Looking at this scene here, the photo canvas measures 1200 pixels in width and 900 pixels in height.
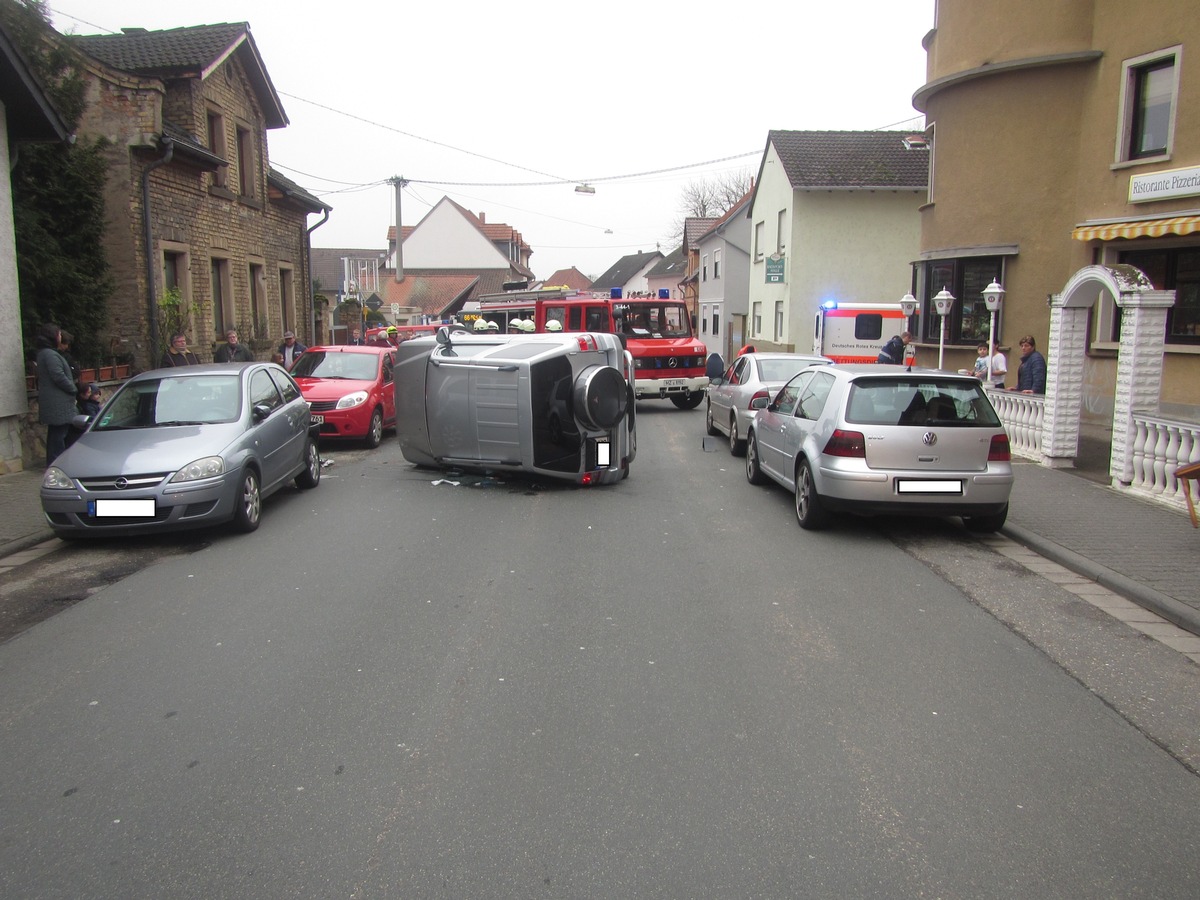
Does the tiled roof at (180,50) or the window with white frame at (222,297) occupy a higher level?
the tiled roof at (180,50)

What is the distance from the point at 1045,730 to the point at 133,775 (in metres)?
4.11

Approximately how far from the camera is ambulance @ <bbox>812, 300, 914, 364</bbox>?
21.2 m

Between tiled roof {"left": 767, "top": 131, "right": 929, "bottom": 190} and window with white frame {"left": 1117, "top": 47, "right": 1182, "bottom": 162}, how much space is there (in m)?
14.0

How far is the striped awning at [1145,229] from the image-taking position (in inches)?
508

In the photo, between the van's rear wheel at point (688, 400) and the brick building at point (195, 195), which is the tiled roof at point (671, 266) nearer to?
the brick building at point (195, 195)

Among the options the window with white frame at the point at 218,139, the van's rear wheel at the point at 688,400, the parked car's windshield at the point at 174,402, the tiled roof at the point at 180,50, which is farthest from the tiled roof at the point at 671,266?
the parked car's windshield at the point at 174,402

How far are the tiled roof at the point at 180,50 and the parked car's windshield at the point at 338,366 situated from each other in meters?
7.86

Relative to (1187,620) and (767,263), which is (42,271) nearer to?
(1187,620)

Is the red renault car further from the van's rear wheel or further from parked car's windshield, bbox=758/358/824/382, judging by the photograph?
the van's rear wheel

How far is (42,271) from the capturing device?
1322cm

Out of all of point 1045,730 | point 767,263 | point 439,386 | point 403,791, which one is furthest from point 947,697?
point 767,263

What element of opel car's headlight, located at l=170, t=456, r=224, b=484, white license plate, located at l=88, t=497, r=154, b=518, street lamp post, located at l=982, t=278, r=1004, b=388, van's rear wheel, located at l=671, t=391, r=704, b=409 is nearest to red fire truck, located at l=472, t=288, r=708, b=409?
van's rear wheel, located at l=671, t=391, r=704, b=409

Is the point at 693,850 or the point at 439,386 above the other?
the point at 439,386

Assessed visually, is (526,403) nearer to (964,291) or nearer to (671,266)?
(964,291)
